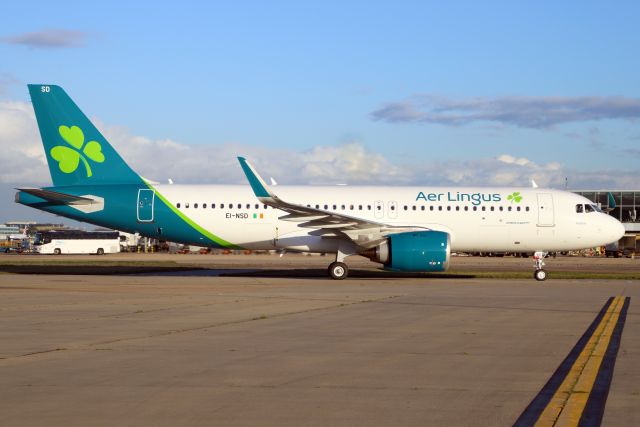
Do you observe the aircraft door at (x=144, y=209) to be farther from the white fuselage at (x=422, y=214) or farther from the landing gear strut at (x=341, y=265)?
the landing gear strut at (x=341, y=265)

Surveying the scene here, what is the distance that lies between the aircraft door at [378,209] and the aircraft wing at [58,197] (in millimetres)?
10880

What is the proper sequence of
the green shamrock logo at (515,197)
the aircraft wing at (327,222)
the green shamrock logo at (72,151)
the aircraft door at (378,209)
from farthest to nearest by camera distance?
the green shamrock logo at (515,197)
the aircraft door at (378,209)
the green shamrock logo at (72,151)
the aircraft wing at (327,222)

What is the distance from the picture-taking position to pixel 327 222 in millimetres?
30688

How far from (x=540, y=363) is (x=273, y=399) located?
4.12 meters

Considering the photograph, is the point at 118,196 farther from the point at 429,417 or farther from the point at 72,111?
the point at 429,417

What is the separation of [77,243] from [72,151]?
195 ft

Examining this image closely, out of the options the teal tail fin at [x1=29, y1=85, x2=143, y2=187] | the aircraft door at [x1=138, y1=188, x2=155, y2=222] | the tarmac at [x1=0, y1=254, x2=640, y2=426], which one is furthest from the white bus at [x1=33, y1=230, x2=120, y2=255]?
the tarmac at [x1=0, y1=254, x2=640, y2=426]

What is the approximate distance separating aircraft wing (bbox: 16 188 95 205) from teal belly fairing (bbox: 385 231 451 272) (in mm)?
11701

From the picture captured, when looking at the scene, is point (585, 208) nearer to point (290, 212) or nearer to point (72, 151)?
point (290, 212)

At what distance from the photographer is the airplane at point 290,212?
31.8 metres

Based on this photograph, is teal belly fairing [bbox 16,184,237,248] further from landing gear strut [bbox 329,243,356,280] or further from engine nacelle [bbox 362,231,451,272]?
engine nacelle [bbox 362,231,451,272]

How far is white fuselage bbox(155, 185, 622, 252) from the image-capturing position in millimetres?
32438

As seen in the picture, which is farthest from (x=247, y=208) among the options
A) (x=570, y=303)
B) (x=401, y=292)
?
(x=570, y=303)

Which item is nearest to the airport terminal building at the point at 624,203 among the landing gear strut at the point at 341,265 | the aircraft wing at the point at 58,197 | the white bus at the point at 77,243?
the white bus at the point at 77,243
